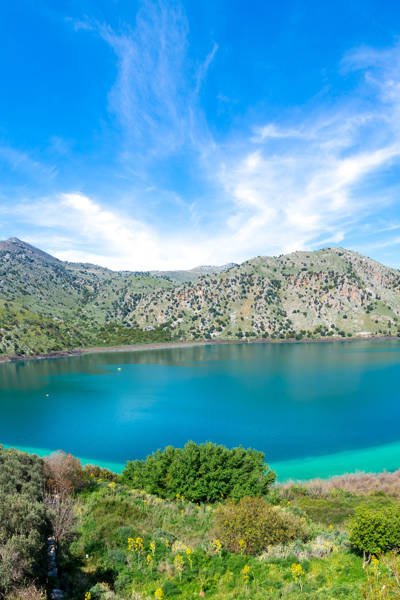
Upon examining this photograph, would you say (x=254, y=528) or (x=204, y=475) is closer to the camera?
(x=254, y=528)

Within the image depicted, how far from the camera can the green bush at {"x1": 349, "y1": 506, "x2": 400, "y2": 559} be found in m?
14.3

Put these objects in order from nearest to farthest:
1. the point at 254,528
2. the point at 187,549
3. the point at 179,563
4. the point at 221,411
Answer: the point at 179,563
the point at 187,549
the point at 254,528
the point at 221,411

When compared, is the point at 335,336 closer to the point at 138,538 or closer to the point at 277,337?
the point at 277,337

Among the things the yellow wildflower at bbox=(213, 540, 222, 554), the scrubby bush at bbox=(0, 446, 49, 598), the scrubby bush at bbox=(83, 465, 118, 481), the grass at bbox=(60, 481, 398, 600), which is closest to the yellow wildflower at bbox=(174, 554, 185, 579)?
the grass at bbox=(60, 481, 398, 600)

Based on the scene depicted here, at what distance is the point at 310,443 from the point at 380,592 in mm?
38110

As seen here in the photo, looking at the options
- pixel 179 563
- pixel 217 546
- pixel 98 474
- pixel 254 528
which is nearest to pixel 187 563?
pixel 179 563

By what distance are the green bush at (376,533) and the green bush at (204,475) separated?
10.6 metres

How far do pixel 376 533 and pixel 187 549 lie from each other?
803cm

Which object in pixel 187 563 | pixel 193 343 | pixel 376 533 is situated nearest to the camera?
pixel 187 563

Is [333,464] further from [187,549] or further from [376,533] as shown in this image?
[187,549]

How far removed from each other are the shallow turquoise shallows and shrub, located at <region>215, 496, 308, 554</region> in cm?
2077

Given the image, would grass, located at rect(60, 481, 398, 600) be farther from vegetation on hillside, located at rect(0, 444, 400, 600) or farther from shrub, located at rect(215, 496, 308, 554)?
shrub, located at rect(215, 496, 308, 554)

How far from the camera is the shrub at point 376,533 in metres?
14.3

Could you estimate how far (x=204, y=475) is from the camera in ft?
84.2
